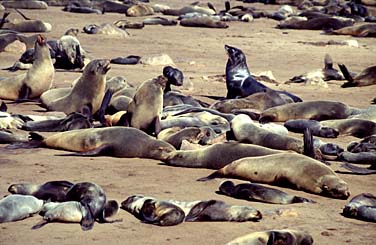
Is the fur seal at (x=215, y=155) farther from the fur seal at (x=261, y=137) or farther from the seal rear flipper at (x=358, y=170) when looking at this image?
the seal rear flipper at (x=358, y=170)

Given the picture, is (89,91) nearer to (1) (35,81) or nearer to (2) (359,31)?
(1) (35,81)

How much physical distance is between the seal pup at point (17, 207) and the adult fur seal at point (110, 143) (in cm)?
187

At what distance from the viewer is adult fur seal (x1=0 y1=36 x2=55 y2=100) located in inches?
396

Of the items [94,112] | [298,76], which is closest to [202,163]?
[94,112]

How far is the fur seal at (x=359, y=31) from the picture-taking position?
60.4 ft

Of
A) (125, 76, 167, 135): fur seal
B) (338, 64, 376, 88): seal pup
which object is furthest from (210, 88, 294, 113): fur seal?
(338, 64, 376, 88): seal pup

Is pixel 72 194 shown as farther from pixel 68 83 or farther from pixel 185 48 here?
pixel 185 48

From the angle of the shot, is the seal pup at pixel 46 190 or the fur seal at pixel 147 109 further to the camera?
the fur seal at pixel 147 109

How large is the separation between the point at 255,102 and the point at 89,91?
1.75m

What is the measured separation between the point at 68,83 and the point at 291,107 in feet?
9.76

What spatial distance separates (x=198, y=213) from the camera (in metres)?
5.36

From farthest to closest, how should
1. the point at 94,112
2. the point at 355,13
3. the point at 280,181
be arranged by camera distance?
1. the point at 355,13
2. the point at 94,112
3. the point at 280,181

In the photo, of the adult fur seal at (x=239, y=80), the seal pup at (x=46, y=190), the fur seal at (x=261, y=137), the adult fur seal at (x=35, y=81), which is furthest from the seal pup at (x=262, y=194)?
the adult fur seal at (x=35, y=81)

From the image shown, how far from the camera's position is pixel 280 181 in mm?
6398
